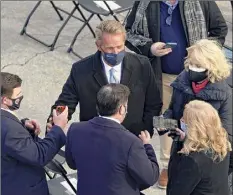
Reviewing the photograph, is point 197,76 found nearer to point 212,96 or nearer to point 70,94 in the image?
point 212,96

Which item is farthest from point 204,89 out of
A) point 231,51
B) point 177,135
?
point 231,51

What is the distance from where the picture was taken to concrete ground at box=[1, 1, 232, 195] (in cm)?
600

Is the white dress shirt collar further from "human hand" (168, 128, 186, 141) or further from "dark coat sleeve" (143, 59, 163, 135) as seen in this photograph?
"human hand" (168, 128, 186, 141)

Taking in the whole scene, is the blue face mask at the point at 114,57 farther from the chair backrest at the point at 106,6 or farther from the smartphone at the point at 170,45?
the chair backrest at the point at 106,6

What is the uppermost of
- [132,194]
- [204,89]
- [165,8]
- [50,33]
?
[165,8]

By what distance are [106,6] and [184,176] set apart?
3.16m

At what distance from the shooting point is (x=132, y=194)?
3311 mm

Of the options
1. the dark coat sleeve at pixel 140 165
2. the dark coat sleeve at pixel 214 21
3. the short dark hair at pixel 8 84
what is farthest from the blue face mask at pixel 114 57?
the dark coat sleeve at pixel 214 21

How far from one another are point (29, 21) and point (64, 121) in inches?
155

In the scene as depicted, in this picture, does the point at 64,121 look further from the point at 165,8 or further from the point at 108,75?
the point at 165,8

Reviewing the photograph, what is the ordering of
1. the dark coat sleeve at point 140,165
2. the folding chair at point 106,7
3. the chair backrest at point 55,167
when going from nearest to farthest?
the dark coat sleeve at point 140,165 → the chair backrest at point 55,167 → the folding chair at point 106,7

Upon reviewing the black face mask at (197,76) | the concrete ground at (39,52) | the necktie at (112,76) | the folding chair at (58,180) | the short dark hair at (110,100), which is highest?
the short dark hair at (110,100)

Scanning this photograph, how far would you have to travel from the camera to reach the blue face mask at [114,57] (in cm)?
384

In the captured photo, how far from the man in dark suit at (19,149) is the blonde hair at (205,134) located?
28.2 inches
